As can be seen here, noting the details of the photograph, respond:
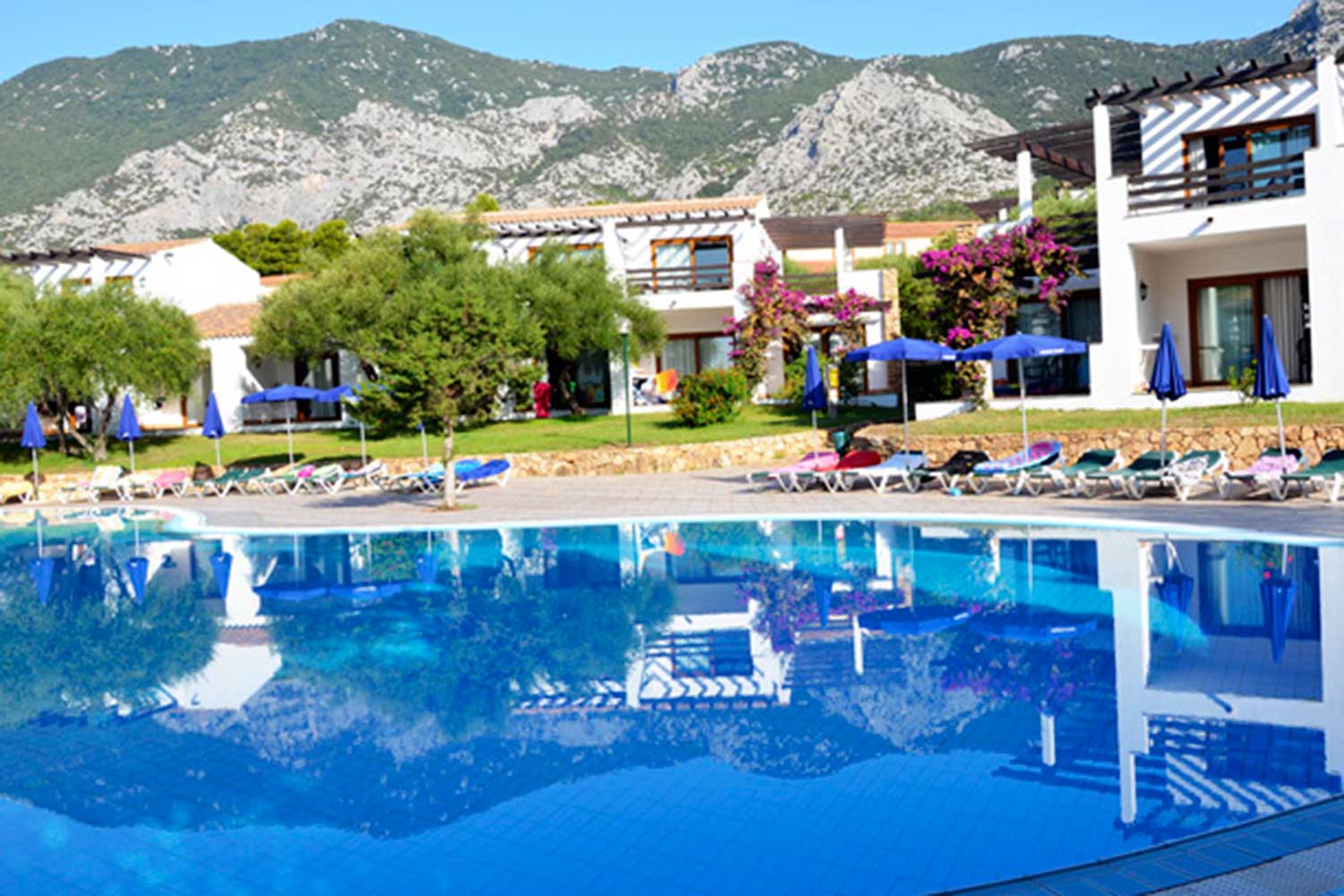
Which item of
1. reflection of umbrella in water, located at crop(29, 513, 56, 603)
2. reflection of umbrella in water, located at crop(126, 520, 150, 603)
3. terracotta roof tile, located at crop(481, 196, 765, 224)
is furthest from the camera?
terracotta roof tile, located at crop(481, 196, 765, 224)

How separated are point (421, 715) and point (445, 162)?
81.5 m

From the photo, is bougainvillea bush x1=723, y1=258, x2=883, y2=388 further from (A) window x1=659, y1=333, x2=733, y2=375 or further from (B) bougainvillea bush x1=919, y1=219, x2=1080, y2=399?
(B) bougainvillea bush x1=919, y1=219, x2=1080, y2=399

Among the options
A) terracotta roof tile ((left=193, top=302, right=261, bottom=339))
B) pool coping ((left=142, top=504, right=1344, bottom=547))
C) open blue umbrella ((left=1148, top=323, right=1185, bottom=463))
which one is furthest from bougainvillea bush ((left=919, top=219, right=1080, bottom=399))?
terracotta roof tile ((left=193, top=302, right=261, bottom=339))

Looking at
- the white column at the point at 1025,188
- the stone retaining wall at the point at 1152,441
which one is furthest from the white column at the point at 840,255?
the stone retaining wall at the point at 1152,441

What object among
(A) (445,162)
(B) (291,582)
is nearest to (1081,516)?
(B) (291,582)

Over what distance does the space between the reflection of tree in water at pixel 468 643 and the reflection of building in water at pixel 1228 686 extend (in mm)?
3942

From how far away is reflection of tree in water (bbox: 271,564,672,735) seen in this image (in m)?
8.86

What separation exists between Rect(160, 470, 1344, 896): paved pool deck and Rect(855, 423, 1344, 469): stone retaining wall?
77.9 inches

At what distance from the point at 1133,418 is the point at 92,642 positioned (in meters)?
16.5

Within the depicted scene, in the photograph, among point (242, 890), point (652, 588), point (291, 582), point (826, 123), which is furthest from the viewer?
point (826, 123)

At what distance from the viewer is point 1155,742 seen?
6816mm

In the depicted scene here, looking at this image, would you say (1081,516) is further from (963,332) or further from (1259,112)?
(1259,112)

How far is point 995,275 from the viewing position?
2416cm

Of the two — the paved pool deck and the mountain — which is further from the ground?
the mountain
